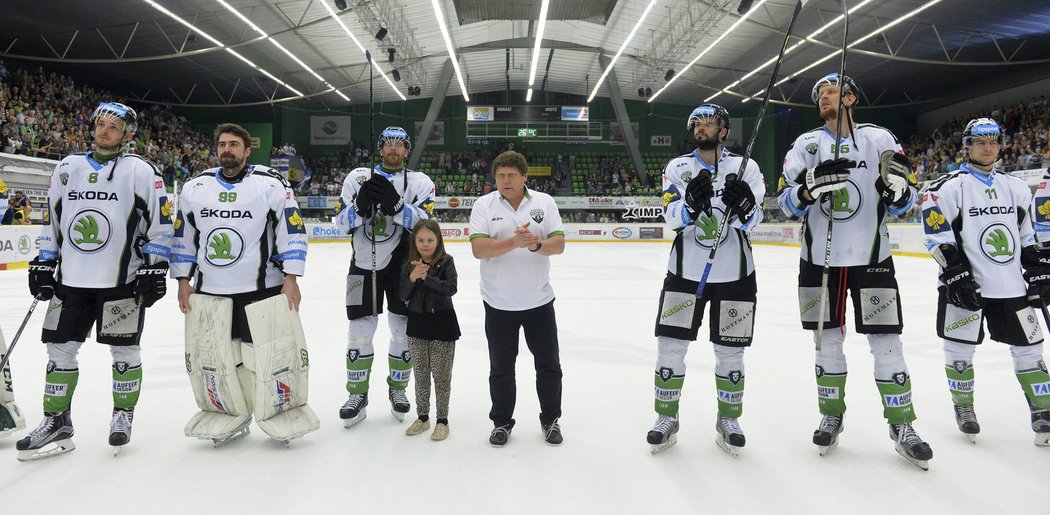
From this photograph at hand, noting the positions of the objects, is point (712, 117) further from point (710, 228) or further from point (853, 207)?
point (853, 207)

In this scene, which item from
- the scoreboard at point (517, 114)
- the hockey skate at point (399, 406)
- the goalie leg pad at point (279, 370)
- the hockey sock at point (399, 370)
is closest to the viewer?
the goalie leg pad at point (279, 370)

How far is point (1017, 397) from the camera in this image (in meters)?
3.94

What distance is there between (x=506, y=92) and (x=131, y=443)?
28.7 m

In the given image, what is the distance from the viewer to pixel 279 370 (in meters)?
3.16

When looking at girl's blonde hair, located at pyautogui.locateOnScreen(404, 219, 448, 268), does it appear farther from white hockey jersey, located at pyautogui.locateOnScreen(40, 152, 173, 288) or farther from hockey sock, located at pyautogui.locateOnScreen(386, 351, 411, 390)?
white hockey jersey, located at pyautogui.locateOnScreen(40, 152, 173, 288)

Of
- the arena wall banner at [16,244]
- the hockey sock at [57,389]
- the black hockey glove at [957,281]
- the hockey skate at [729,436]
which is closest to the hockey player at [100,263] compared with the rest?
the hockey sock at [57,389]

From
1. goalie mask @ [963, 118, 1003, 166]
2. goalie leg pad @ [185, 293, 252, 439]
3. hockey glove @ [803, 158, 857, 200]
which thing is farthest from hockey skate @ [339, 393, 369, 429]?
goalie mask @ [963, 118, 1003, 166]

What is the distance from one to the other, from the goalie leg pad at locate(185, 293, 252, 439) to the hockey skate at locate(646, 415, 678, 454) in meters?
2.05

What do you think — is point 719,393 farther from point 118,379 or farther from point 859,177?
point 118,379

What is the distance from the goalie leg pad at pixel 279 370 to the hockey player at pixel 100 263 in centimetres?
55

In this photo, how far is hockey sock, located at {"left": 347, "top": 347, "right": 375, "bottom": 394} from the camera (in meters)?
3.62

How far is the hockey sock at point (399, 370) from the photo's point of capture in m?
3.70

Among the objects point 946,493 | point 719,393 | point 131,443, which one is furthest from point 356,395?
point 946,493

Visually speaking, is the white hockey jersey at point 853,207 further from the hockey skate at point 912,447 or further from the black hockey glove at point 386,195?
the black hockey glove at point 386,195
